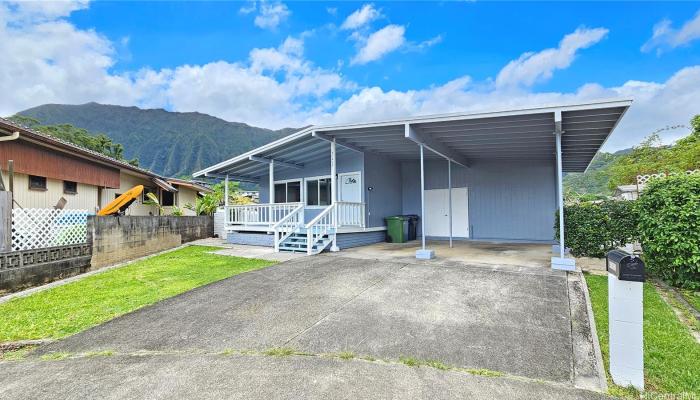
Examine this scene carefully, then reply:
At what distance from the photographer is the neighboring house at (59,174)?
30.3 feet

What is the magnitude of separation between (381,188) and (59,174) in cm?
1072

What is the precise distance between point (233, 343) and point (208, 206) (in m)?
12.8

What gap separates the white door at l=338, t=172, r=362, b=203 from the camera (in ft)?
36.6

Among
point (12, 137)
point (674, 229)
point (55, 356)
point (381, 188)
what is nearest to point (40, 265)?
point (12, 137)

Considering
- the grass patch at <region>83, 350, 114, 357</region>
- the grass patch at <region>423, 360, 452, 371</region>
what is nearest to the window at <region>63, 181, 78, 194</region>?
the grass patch at <region>83, 350, 114, 357</region>

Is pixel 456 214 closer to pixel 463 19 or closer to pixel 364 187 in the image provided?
pixel 364 187

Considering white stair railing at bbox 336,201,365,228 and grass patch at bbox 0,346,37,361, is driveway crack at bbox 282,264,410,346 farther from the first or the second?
white stair railing at bbox 336,201,365,228

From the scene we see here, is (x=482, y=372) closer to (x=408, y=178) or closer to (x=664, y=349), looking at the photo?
(x=664, y=349)

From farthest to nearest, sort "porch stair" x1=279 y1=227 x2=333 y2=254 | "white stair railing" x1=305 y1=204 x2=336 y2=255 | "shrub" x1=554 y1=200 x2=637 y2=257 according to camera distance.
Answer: "porch stair" x1=279 y1=227 x2=333 y2=254, "white stair railing" x1=305 y1=204 x2=336 y2=255, "shrub" x1=554 y1=200 x2=637 y2=257

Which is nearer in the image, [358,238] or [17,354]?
[17,354]

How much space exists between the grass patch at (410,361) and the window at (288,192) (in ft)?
32.8

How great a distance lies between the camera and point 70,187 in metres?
11.4

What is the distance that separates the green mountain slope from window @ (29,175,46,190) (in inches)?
2489

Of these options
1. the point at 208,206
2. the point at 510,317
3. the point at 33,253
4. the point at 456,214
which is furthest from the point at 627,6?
the point at 33,253
